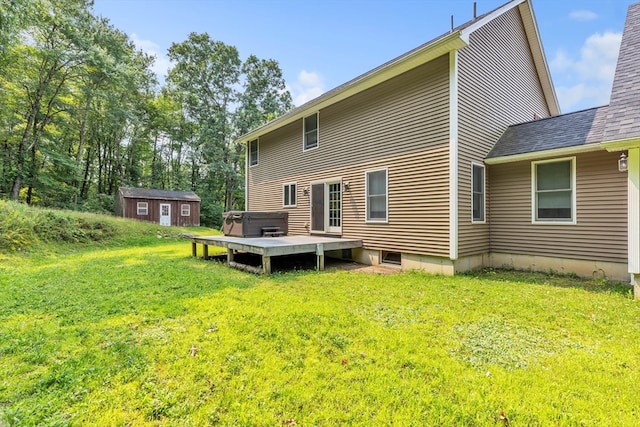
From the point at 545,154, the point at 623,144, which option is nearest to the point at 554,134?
the point at 545,154

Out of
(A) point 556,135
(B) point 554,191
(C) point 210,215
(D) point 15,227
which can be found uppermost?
(A) point 556,135

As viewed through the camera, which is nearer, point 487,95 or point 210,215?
point 487,95

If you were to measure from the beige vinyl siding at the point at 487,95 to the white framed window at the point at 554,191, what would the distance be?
3.17 feet

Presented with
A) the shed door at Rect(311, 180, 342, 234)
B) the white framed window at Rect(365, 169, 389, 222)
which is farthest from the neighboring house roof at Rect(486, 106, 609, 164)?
the shed door at Rect(311, 180, 342, 234)

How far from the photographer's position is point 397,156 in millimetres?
7445

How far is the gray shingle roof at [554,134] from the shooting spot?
6230 mm

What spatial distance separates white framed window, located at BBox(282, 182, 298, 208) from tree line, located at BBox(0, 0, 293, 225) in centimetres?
1227

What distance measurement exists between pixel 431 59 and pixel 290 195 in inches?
245

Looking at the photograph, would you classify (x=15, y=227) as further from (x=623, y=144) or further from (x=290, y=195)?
(x=623, y=144)

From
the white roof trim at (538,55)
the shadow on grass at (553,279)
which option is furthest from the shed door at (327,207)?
the white roof trim at (538,55)

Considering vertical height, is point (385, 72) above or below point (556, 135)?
above

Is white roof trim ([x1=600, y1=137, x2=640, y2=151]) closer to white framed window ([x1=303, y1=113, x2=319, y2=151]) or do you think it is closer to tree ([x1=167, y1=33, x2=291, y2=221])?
white framed window ([x1=303, y1=113, x2=319, y2=151])

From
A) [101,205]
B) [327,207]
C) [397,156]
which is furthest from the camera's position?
[101,205]

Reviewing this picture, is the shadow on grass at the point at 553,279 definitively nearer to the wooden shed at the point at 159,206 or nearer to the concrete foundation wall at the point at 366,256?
the concrete foundation wall at the point at 366,256
